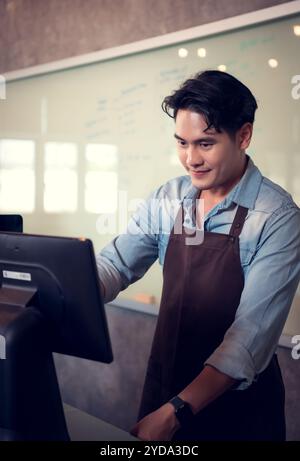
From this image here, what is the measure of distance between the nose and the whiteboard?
0.42m

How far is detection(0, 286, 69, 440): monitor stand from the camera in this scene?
1048 mm

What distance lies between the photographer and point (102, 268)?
1782 mm

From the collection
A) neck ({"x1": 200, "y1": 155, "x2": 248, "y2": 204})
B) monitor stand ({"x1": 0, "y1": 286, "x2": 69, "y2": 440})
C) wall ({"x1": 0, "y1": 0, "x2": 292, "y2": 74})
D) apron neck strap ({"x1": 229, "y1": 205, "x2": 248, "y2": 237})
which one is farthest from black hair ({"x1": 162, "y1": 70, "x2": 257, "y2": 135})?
monitor stand ({"x1": 0, "y1": 286, "x2": 69, "y2": 440})

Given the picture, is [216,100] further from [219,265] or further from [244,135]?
[219,265]

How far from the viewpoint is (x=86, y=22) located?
2.81 metres

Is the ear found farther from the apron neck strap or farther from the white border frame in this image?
the white border frame

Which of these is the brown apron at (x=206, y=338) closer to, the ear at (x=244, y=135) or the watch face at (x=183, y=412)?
the ear at (x=244, y=135)

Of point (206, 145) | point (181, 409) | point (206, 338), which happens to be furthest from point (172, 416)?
point (206, 145)

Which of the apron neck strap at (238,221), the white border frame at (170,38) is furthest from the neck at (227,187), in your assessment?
the white border frame at (170,38)

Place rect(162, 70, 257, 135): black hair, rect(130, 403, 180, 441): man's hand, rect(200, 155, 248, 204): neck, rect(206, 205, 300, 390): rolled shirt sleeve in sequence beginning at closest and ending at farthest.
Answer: rect(130, 403, 180, 441): man's hand
rect(206, 205, 300, 390): rolled shirt sleeve
rect(162, 70, 257, 135): black hair
rect(200, 155, 248, 204): neck

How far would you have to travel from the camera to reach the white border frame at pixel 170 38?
6.28 ft

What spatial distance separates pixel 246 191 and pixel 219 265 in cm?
23
